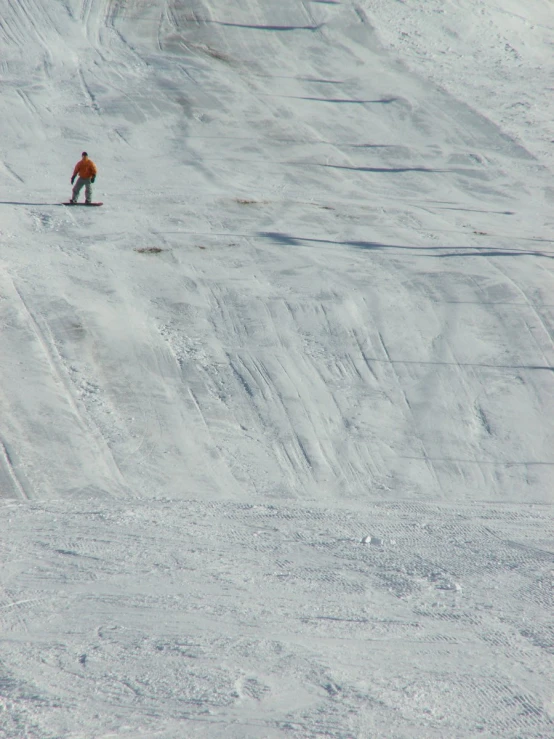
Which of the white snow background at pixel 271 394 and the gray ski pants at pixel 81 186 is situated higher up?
the gray ski pants at pixel 81 186

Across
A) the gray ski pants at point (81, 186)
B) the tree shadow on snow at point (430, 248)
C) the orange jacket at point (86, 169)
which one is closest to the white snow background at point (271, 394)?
the tree shadow on snow at point (430, 248)

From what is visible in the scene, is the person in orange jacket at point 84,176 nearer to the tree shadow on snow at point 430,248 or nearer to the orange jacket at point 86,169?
the orange jacket at point 86,169

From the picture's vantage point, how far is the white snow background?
4602 mm

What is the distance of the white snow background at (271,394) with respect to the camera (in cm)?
460

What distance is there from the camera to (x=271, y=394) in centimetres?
937

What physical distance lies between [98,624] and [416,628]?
204cm

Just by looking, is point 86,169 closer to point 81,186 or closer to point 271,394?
point 81,186

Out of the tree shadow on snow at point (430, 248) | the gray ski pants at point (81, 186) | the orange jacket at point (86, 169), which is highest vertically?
the orange jacket at point (86, 169)

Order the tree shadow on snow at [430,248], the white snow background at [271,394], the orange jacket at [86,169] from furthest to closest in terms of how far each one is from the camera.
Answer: the orange jacket at [86,169] → the tree shadow on snow at [430,248] → the white snow background at [271,394]

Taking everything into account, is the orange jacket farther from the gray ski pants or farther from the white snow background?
the white snow background

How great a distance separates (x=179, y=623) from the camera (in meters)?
5.00

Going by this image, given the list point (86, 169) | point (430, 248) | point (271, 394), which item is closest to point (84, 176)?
point (86, 169)

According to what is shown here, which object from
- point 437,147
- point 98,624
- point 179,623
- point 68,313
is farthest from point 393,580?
point 437,147

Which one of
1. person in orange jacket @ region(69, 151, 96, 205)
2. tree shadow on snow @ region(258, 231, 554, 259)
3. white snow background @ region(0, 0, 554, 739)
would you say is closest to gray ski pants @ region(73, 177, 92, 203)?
person in orange jacket @ region(69, 151, 96, 205)
